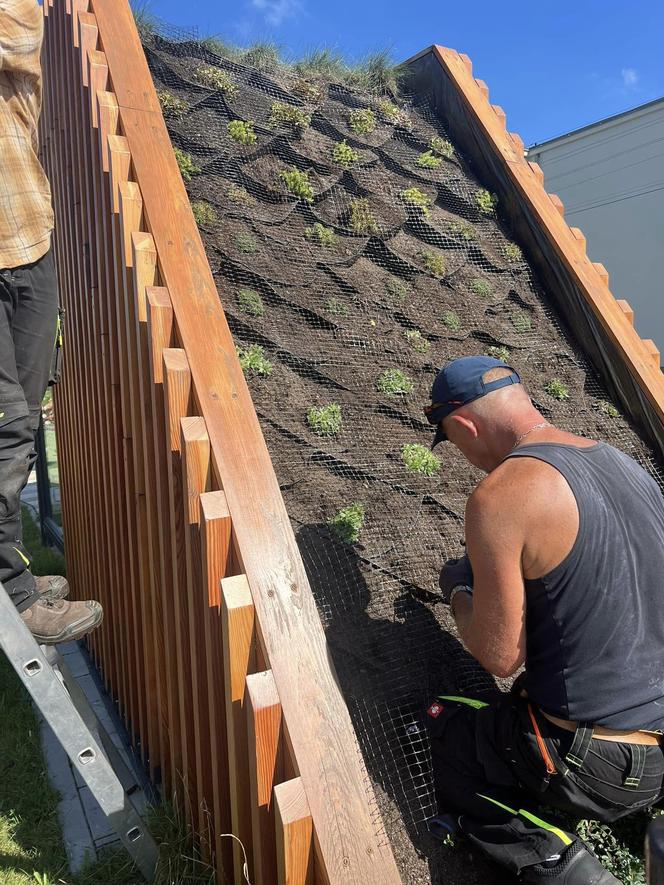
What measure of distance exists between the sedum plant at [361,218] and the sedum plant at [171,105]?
116 centimetres

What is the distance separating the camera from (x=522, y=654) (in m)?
1.75

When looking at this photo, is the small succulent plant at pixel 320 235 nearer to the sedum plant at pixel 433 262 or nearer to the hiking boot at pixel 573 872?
the sedum plant at pixel 433 262

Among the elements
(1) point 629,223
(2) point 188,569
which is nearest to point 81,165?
(2) point 188,569

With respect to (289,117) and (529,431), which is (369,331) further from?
(289,117)

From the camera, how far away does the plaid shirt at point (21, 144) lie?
1.73 meters

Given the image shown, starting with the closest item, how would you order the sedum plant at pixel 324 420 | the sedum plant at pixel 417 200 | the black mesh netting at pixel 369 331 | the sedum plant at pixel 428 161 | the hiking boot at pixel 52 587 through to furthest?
the hiking boot at pixel 52 587 → the black mesh netting at pixel 369 331 → the sedum plant at pixel 324 420 → the sedum plant at pixel 417 200 → the sedum plant at pixel 428 161

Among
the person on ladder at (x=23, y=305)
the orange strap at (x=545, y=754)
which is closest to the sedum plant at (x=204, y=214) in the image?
the person on ladder at (x=23, y=305)

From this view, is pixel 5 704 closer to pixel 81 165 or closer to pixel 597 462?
pixel 81 165

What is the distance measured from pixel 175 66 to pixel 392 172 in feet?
5.03

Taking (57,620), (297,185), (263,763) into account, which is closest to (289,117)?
(297,185)

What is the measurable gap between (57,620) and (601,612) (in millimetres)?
1508

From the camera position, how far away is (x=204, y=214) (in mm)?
3410

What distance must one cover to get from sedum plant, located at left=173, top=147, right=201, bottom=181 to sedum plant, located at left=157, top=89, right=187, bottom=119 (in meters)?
0.33

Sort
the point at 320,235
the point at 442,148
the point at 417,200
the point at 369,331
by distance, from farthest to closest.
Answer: the point at 442,148
the point at 417,200
the point at 320,235
the point at 369,331
